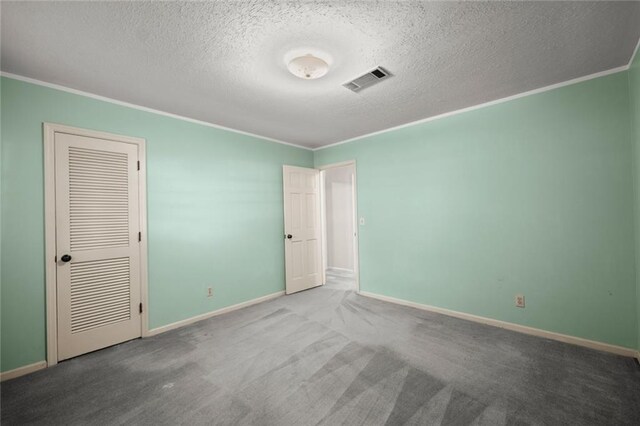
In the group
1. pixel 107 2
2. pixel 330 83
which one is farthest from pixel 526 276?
pixel 107 2

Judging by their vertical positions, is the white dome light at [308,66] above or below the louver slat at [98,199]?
above

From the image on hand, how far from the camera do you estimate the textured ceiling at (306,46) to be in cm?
163

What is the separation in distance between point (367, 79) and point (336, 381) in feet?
8.53

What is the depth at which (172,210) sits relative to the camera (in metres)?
3.21

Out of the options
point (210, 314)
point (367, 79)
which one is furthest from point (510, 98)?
point (210, 314)

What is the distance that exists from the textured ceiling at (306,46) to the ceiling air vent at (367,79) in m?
0.08

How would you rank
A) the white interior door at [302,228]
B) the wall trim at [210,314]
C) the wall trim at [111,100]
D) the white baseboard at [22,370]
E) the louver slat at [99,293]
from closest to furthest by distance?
the white baseboard at [22,370] < the wall trim at [111,100] < the louver slat at [99,293] < the wall trim at [210,314] < the white interior door at [302,228]

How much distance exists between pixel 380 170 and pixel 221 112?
237 centimetres

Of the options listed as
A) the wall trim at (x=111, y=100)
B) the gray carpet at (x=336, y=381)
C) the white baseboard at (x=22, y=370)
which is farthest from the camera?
the wall trim at (x=111, y=100)

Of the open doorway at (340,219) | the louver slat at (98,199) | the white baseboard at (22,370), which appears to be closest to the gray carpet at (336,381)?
the white baseboard at (22,370)

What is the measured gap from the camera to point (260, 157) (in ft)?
13.8

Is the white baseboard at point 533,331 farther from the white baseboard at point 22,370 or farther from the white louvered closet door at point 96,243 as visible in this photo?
the white baseboard at point 22,370

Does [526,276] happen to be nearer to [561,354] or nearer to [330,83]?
[561,354]

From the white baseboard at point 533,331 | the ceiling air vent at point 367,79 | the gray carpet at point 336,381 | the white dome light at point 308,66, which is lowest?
the gray carpet at point 336,381
